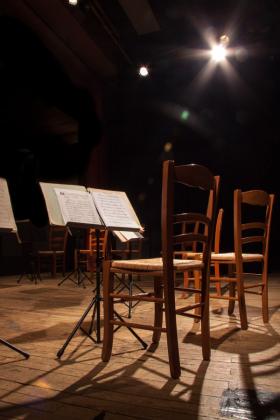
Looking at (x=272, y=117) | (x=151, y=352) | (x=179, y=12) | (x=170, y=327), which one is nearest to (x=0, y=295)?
(x=151, y=352)

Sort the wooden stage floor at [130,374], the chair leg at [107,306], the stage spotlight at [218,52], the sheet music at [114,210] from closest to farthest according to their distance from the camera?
the wooden stage floor at [130,374] < the chair leg at [107,306] < the sheet music at [114,210] < the stage spotlight at [218,52]

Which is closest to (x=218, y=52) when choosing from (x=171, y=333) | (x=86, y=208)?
(x=86, y=208)

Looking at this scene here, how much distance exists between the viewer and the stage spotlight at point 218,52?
5.81 m

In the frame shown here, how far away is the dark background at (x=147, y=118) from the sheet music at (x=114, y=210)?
402cm

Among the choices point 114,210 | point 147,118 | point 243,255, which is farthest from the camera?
point 147,118

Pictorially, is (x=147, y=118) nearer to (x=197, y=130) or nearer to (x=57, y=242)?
(x=197, y=130)

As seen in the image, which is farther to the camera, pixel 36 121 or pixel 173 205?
pixel 36 121

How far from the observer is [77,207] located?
204cm

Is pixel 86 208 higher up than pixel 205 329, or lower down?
higher up

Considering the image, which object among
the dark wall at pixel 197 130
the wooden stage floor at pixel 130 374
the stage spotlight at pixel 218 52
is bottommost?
the wooden stage floor at pixel 130 374

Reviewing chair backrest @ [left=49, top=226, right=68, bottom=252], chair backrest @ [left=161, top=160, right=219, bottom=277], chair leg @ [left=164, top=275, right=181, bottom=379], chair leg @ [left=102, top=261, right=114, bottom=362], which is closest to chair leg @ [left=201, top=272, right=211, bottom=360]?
chair backrest @ [left=161, top=160, right=219, bottom=277]

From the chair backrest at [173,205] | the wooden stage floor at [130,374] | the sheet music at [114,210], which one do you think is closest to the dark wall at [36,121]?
the sheet music at [114,210]

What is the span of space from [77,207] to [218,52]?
16.0ft

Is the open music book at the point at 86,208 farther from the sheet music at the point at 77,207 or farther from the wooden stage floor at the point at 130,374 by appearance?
the wooden stage floor at the point at 130,374
